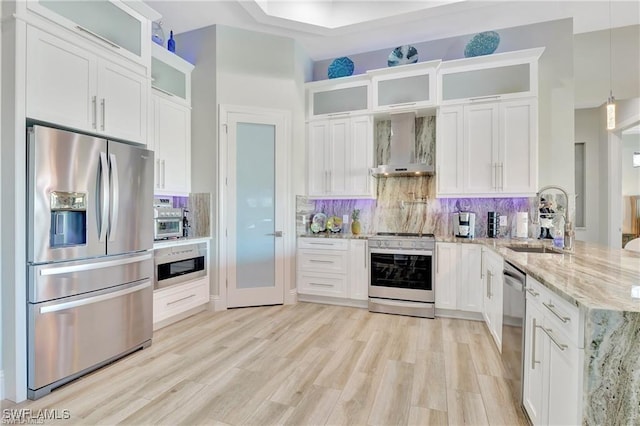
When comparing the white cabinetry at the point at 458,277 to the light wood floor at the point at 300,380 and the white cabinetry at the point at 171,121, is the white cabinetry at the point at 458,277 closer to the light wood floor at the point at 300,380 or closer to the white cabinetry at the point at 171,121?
the light wood floor at the point at 300,380

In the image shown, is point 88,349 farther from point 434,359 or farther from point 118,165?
point 434,359

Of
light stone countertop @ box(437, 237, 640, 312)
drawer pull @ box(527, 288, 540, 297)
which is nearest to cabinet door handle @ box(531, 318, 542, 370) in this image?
drawer pull @ box(527, 288, 540, 297)

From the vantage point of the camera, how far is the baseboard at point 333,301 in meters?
3.99

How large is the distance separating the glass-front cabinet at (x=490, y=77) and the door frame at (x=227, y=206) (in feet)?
6.59

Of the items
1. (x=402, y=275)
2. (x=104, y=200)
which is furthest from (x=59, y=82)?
(x=402, y=275)

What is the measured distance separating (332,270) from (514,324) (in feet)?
7.67

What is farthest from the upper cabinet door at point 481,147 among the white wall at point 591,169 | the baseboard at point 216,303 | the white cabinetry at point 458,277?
the baseboard at point 216,303

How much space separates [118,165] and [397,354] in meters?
2.77

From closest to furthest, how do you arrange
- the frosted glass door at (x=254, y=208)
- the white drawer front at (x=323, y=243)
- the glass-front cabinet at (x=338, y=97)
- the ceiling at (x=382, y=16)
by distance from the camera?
1. the ceiling at (x=382, y=16)
2. the frosted glass door at (x=254, y=208)
3. the white drawer front at (x=323, y=243)
4. the glass-front cabinet at (x=338, y=97)

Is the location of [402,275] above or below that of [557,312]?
below

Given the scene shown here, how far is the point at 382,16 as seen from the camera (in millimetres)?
3639

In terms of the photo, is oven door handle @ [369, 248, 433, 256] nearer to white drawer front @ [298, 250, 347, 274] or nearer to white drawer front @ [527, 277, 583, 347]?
white drawer front @ [298, 250, 347, 274]

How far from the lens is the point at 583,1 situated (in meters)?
3.33

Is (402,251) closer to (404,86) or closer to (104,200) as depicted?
(404,86)
